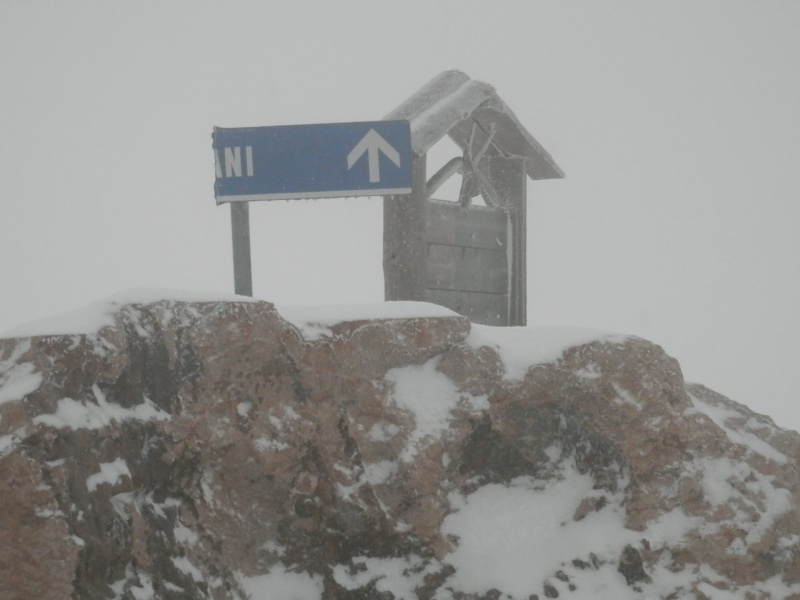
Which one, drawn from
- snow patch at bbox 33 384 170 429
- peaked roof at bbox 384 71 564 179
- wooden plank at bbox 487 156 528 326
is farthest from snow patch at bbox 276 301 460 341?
wooden plank at bbox 487 156 528 326

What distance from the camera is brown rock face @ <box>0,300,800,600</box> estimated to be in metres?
3.40

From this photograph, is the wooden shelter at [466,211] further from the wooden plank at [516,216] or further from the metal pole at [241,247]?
the metal pole at [241,247]

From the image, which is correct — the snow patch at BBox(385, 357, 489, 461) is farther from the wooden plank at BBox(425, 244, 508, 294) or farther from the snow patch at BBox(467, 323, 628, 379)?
the wooden plank at BBox(425, 244, 508, 294)

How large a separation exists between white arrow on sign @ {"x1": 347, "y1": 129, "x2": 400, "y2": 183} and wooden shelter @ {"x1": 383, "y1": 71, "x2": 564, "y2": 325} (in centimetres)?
118

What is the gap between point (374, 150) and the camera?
15.4 ft

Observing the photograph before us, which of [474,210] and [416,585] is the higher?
[474,210]

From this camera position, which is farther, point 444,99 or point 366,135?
point 444,99

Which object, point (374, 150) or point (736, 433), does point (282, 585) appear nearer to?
point (736, 433)

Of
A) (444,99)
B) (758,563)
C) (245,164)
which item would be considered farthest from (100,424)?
(444,99)

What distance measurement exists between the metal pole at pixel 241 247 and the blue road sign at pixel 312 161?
116 millimetres

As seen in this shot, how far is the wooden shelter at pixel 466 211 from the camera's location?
6.15m

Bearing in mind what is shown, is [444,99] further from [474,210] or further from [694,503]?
[694,503]

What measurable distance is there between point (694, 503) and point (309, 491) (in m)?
1.44

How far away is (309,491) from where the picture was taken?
144 inches
